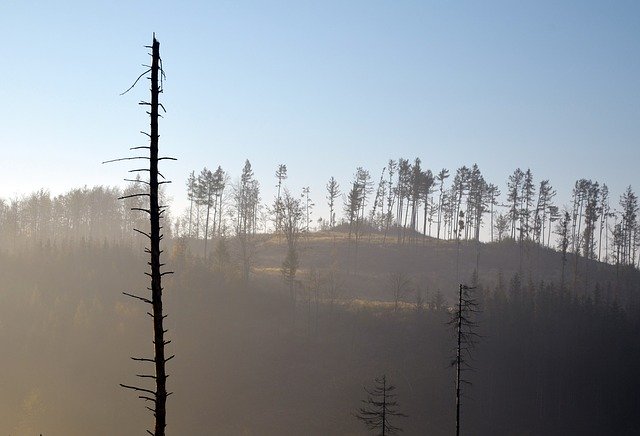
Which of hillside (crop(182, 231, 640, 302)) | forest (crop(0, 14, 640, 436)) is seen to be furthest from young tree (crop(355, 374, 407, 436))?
hillside (crop(182, 231, 640, 302))

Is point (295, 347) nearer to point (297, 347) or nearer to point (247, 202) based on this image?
point (297, 347)

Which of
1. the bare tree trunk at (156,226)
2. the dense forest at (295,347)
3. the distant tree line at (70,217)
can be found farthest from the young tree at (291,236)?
the bare tree trunk at (156,226)

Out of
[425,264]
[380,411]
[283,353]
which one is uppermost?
[425,264]

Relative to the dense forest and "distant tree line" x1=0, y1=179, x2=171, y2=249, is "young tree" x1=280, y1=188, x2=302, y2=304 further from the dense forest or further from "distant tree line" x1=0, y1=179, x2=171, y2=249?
"distant tree line" x1=0, y1=179, x2=171, y2=249

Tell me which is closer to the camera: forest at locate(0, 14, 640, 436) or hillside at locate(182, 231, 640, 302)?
forest at locate(0, 14, 640, 436)

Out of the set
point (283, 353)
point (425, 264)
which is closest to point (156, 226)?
point (283, 353)

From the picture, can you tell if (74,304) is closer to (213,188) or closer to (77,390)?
(77,390)

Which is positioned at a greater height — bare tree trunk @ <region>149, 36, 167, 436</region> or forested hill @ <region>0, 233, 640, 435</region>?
bare tree trunk @ <region>149, 36, 167, 436</region>

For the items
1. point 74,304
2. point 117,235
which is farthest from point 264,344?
point 117,235

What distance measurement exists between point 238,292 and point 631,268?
75099 millimetres

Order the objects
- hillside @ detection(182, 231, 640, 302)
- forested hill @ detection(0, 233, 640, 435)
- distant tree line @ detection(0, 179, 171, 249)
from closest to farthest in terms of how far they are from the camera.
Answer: forested hill @ detection(0, 233, 640, 435) < hillside @ detection(182, 231, 640, 302) < distant tree line @ detection(0, 179, 171, 249)

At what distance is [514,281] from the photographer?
3647 inches

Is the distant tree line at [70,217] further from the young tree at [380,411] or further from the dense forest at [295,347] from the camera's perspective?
the young tree at [380,411]

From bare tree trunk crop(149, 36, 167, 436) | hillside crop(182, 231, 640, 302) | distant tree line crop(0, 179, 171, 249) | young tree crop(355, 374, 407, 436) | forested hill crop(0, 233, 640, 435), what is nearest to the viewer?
bare tree trunk crop(149, 36, 167, 436)
